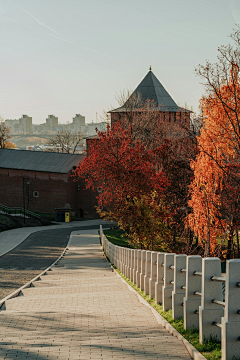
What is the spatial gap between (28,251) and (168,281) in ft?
77.9

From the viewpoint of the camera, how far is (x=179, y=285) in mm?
6125

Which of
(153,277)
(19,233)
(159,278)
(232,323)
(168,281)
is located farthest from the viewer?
(19,233)

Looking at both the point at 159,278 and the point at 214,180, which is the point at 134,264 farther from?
the point at 214,180

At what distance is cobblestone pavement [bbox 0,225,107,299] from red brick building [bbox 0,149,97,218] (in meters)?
11.9

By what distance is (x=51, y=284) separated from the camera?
13.3m

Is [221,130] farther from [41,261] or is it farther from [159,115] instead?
[159,115]

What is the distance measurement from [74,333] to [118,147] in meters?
20.1

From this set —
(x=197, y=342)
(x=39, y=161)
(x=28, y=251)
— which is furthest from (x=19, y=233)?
(x=197, y=342)

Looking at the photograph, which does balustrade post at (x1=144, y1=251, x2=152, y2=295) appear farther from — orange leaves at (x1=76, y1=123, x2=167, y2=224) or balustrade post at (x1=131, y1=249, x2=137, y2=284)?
orange leaves at (x1=76, y1=123, x2=167, y2=224)

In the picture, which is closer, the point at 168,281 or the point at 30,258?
the point at 168,281

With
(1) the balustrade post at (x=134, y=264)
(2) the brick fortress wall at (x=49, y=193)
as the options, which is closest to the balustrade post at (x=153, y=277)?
(1) the balustrade post at (x=134, y=264)

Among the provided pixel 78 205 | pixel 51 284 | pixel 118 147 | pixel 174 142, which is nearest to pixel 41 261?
pixel 118 147

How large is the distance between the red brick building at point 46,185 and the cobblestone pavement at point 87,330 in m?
46.0

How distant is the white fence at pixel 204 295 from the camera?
13.8 ft
